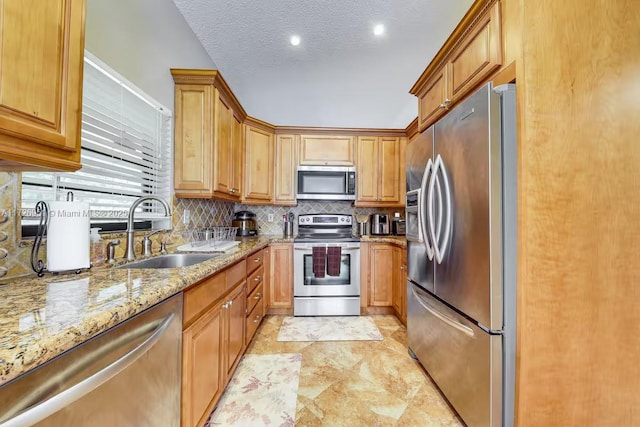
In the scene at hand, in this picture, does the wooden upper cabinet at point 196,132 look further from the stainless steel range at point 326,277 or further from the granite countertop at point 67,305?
the stainless steel range at point 326,277

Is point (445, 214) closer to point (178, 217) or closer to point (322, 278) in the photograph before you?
point (322, 278)

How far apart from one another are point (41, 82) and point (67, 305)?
647 mm

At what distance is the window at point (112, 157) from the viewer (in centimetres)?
122

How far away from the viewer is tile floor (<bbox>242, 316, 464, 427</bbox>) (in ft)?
4.70

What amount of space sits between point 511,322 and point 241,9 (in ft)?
8.80

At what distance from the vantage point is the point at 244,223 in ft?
10.2

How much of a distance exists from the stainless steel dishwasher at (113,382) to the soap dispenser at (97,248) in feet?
2.11

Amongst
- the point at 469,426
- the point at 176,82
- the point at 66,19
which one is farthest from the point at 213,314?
the point at 176,82

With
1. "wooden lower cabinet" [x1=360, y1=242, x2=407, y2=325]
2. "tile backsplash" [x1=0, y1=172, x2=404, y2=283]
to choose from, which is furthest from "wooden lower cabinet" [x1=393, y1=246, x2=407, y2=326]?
"tile backsplash" [x1=0, y1=172, x2=404, y2=283]

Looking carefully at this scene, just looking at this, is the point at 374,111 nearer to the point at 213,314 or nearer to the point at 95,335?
the point at 213,314

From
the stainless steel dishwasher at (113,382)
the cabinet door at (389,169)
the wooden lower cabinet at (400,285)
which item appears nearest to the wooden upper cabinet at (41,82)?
the stainless steel dishwasher at (113,382)

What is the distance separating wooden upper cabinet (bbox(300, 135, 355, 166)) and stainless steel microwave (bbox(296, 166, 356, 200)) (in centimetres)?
10

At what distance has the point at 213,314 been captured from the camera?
1327mm

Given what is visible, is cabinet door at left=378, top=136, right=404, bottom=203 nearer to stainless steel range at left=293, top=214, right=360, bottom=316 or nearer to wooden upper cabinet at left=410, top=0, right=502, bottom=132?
stainless steel range at left=293, top=214, right=360, bottom=316
